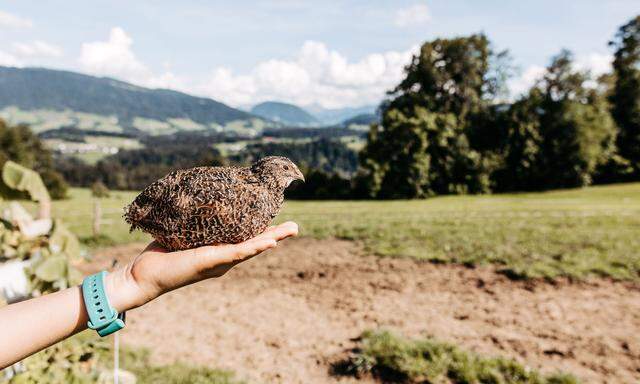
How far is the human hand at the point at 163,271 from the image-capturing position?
2.49m

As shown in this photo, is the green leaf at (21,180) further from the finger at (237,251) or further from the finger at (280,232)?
the finger at (237,251)

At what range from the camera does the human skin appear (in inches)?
84.4

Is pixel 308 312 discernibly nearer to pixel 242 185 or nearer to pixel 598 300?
pixel 598 300

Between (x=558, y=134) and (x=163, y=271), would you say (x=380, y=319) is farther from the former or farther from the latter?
(x=558, y=134)

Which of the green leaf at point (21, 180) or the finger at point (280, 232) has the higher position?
the green leaf at point (21, 180)

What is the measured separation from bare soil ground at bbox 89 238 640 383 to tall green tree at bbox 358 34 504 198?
112 feet

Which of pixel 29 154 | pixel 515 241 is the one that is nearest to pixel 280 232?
pixel 515 241

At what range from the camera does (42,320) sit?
2.22m

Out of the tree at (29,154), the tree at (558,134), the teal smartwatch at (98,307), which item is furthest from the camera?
the tree at (29,154)

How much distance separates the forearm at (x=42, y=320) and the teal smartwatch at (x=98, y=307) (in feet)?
0.13

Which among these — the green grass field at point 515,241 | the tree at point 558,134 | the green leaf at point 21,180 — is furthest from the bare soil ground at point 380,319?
the tree at point 558,134

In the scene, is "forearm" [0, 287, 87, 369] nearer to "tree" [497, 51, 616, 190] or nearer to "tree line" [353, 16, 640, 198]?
"tree line" [353, 16, 640, 198]

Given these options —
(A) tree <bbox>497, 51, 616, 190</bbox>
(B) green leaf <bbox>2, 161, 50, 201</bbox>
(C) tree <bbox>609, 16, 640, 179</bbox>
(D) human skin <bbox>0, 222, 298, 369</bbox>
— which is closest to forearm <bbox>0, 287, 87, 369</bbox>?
(D) human skin <bbox>0, 222, 298, 369</bbox>

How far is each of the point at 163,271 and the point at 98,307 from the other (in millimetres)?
373
